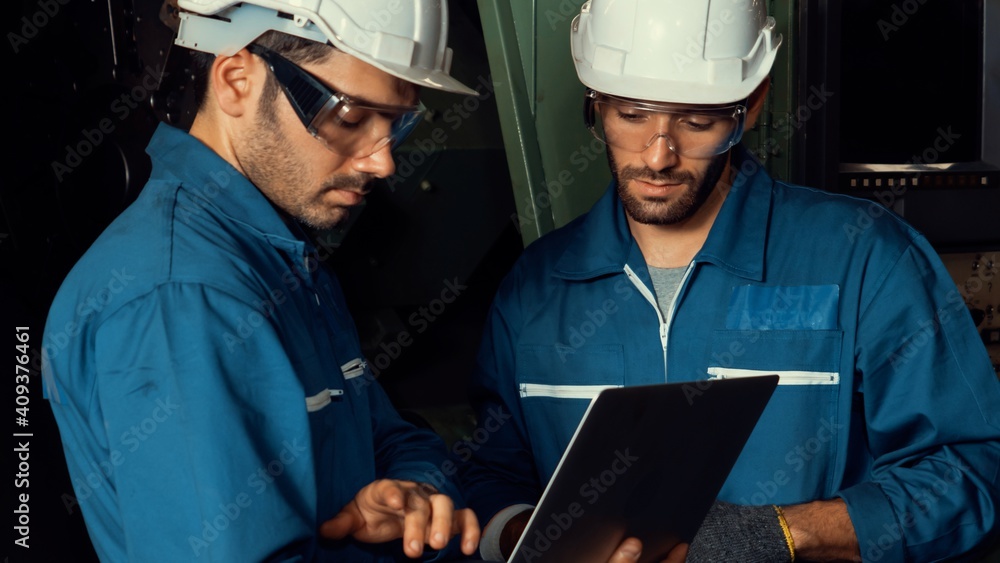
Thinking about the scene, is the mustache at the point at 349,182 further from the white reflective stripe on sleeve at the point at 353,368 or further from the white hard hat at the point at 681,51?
the white hard hat at the point at 681,51

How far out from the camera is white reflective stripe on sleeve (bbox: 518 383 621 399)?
1.98 meters

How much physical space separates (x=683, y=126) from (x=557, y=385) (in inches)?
21.3

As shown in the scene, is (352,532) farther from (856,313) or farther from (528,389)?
(856,313)

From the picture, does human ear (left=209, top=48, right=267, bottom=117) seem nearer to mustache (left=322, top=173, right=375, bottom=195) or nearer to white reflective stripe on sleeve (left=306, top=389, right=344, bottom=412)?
mustache (left=322, top=173, right=375, bottom=195)

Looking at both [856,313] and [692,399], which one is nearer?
[692,399]

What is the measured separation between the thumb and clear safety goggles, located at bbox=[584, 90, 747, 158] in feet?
2.92

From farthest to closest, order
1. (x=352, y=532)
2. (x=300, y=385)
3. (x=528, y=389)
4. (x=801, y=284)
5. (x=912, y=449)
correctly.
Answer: (x=528, y=389) → (x=801, y=284) → (x=912, y=449) → (x=352, y=532) → (x=300, y=385)

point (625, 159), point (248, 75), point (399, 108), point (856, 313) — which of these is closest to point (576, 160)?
point (625, 159)

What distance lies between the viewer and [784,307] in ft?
6.22

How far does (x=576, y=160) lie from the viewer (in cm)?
244

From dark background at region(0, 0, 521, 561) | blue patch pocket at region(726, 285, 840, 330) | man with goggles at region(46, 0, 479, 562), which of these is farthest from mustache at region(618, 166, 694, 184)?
dark background at region(0, 0, 521, 561)

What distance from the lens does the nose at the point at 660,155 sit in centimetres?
189

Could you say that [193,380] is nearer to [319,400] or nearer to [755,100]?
[319,400]

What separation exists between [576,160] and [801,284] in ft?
2.33
